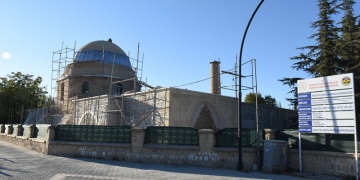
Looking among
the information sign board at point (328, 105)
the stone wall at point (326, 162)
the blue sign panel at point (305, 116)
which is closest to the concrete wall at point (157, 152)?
the stone wall at point (326, 162)

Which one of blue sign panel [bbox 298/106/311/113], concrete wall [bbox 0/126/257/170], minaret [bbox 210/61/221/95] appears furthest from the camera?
minaret [bbox 210/61/221/95]

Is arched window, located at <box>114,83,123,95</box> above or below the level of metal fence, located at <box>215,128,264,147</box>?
above

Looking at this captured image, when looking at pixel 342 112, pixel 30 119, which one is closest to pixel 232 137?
pixel 342 112

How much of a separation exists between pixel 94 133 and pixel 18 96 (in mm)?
39922

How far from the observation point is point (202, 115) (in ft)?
73.2

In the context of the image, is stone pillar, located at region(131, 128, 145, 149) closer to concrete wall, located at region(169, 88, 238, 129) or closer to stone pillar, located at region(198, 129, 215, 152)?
stone pillar, located at region(198, 129, 215, 152)

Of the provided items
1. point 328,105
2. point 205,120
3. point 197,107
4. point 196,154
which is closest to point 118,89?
point 205,120

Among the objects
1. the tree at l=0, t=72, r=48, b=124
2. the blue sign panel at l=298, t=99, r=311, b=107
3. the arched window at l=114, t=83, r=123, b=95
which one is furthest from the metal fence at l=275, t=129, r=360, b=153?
the tree at l=0, t=72, r=48, b=124

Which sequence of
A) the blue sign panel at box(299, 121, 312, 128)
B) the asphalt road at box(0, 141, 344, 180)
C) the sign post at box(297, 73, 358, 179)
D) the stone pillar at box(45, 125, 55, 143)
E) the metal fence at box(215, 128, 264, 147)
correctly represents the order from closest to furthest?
1. the asphalt road at box(0, 141, 344, 180)
2. the sign post at box(297, 73, 358, 179)
3. the blue sign panel at box(299, 121, 312, 128)
4. the metal fence at box(215, 128, 264, 147)
5. the stone pillar at box(45, 125, 55, 143)

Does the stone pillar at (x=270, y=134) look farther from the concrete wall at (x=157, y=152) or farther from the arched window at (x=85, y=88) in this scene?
the arched window at (x=85, y=88)

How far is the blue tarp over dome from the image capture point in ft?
117

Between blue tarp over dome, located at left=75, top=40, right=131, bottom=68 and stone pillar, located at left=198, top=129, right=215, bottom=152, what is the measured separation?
2419 centimetres

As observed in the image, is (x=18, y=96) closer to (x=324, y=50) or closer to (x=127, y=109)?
(x=127, y=109)

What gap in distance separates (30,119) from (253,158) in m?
34.6
